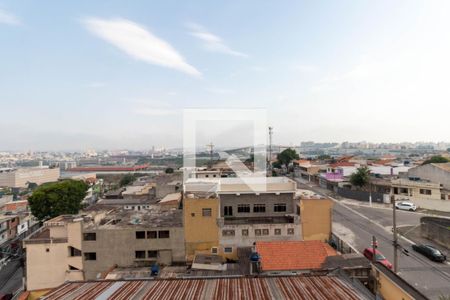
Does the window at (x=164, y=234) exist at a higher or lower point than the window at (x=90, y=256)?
higher

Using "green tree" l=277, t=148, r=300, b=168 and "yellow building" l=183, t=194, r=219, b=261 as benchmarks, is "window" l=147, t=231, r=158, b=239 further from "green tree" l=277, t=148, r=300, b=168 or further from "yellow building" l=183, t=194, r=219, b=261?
"green tree" l=277, t=148, r=300, b=168

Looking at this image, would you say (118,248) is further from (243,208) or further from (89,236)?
(243,208)

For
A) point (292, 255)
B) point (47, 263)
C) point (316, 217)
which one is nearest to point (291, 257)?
point (292, 255)

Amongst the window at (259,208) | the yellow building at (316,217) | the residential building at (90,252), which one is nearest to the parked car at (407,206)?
the yellow building at (316,217)

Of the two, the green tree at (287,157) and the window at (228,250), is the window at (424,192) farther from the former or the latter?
the green tree at (287,157)

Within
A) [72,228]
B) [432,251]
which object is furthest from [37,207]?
[432,251]

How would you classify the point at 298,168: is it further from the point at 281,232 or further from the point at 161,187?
the point at 281,232
